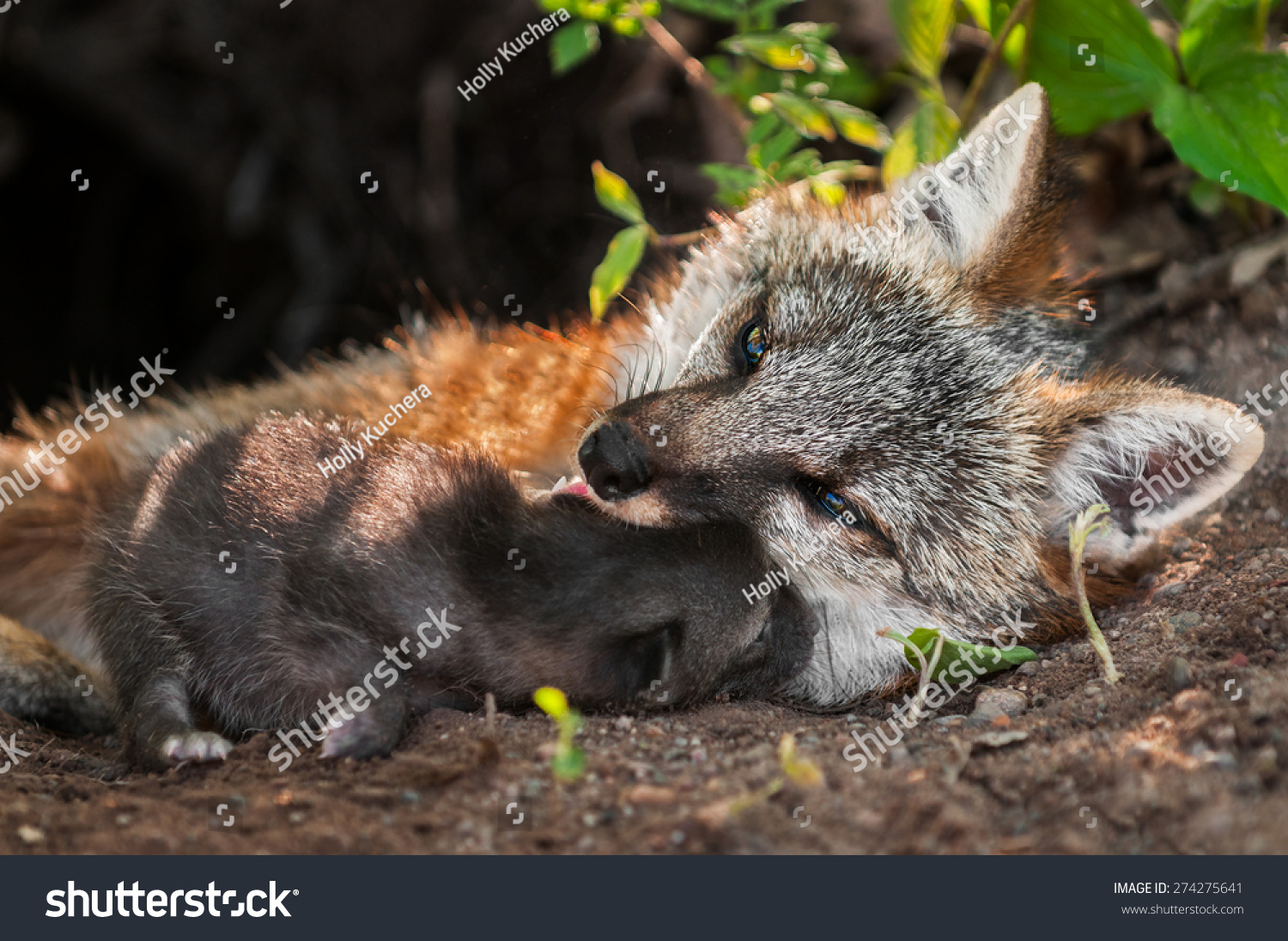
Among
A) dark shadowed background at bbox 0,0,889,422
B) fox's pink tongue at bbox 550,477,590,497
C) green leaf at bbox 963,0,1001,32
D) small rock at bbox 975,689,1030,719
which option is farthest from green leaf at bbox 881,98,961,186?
small rock at bbox 975,689,1030,719

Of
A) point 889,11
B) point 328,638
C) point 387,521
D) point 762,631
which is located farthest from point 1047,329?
point 328,638

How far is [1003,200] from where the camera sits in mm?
3053

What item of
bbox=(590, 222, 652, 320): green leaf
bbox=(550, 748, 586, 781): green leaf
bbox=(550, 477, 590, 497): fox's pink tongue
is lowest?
bbox=(550, 748, 586, 781): green leaf

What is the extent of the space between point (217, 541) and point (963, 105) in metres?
3.57

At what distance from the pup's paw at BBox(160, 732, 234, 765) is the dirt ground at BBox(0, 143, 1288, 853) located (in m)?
0.04

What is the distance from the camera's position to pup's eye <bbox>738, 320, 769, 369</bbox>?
3.15 meters

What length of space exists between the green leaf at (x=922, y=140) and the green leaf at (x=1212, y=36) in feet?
2.79

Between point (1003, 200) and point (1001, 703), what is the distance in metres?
1.67

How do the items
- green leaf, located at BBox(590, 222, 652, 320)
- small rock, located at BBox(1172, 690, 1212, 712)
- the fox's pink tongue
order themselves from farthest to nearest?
green leaf, located at BBox(590, 222, 652, 320), the fox's pink tongue, small rock, located at BBox(1172, 690, 1212, 712)

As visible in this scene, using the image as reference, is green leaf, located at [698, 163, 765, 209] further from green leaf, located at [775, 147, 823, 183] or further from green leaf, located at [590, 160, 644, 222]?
green leaf, located at [590, 160, 644, 222]

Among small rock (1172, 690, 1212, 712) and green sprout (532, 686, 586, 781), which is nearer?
green sprout (532, 686, 586, 781)

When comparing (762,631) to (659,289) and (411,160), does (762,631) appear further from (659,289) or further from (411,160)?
(411,160)

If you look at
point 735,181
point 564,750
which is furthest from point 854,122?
point 564,750

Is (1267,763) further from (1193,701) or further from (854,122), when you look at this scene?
(854,122)
